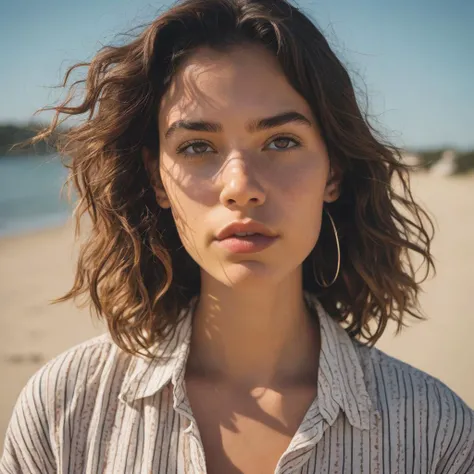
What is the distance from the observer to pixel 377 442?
1.95 metres

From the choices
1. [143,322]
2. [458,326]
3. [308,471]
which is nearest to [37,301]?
[458,326]

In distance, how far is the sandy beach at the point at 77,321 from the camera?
18.1 feet

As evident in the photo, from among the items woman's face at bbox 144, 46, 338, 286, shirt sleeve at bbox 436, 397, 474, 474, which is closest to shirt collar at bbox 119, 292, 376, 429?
shirt sleeve at bbox 436, 397, 474, 474

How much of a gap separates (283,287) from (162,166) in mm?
615

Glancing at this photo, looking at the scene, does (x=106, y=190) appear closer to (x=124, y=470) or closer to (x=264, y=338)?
(x=264, y=338)

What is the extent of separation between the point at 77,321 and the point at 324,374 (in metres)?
5.83

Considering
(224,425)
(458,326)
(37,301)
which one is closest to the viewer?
(224,425)

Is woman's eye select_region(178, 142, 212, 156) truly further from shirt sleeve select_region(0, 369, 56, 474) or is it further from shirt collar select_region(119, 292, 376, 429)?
shirt sleeve select_region(0, 369, 56, 474)

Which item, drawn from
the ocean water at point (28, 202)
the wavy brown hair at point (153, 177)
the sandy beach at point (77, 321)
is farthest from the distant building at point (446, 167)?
the wavy brown hair at point (153, 177)

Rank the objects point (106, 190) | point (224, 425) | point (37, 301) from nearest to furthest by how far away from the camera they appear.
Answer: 1. point (224, 425)
2. point (106, 190)
3. point (37, 301)

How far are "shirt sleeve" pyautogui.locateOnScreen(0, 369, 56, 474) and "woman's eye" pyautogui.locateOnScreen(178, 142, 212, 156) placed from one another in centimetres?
91

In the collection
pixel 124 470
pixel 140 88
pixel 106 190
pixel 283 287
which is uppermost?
pixel 140 88

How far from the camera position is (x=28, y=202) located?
22.7 metres

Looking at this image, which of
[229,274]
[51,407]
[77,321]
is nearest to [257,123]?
[229,274]
